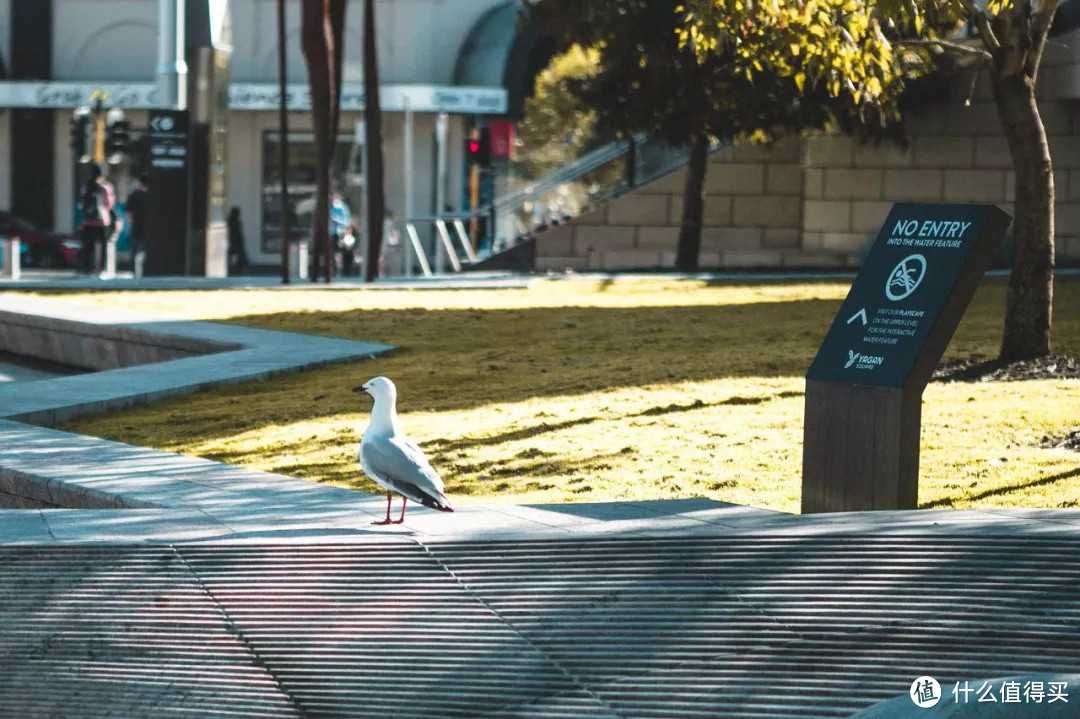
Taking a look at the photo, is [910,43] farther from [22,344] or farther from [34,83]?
[34,83]

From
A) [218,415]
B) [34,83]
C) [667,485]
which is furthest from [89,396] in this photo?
[34,83]

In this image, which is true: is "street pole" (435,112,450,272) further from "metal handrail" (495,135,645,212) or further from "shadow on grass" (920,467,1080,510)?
"shadow on grass" (920,467,1080,510)

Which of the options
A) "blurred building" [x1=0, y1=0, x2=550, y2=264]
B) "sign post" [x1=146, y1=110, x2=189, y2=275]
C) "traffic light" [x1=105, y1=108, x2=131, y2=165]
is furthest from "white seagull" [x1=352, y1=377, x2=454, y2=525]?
"blurred building" [x1=0, y1=0, x2=550, y2=264]

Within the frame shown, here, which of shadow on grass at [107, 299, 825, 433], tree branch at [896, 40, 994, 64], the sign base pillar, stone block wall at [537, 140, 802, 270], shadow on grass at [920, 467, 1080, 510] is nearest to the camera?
the sign base pillar

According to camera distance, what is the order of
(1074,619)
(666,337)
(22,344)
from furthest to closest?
(22,344) < (666,337) < (1074,619)

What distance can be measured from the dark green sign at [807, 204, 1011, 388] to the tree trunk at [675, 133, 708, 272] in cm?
2010

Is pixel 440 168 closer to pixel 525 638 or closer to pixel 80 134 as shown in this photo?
pixel 80 134

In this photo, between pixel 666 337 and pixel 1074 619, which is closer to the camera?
pixel 1074 619

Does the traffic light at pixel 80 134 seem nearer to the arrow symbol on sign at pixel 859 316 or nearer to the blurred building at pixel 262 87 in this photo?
the blurred building at pixel 262 87

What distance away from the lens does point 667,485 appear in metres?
8.59

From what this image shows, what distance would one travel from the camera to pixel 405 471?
6.42m

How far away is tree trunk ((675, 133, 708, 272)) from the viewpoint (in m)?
27.4

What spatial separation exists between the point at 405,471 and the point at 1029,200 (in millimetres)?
7420

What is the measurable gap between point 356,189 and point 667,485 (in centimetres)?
3340
